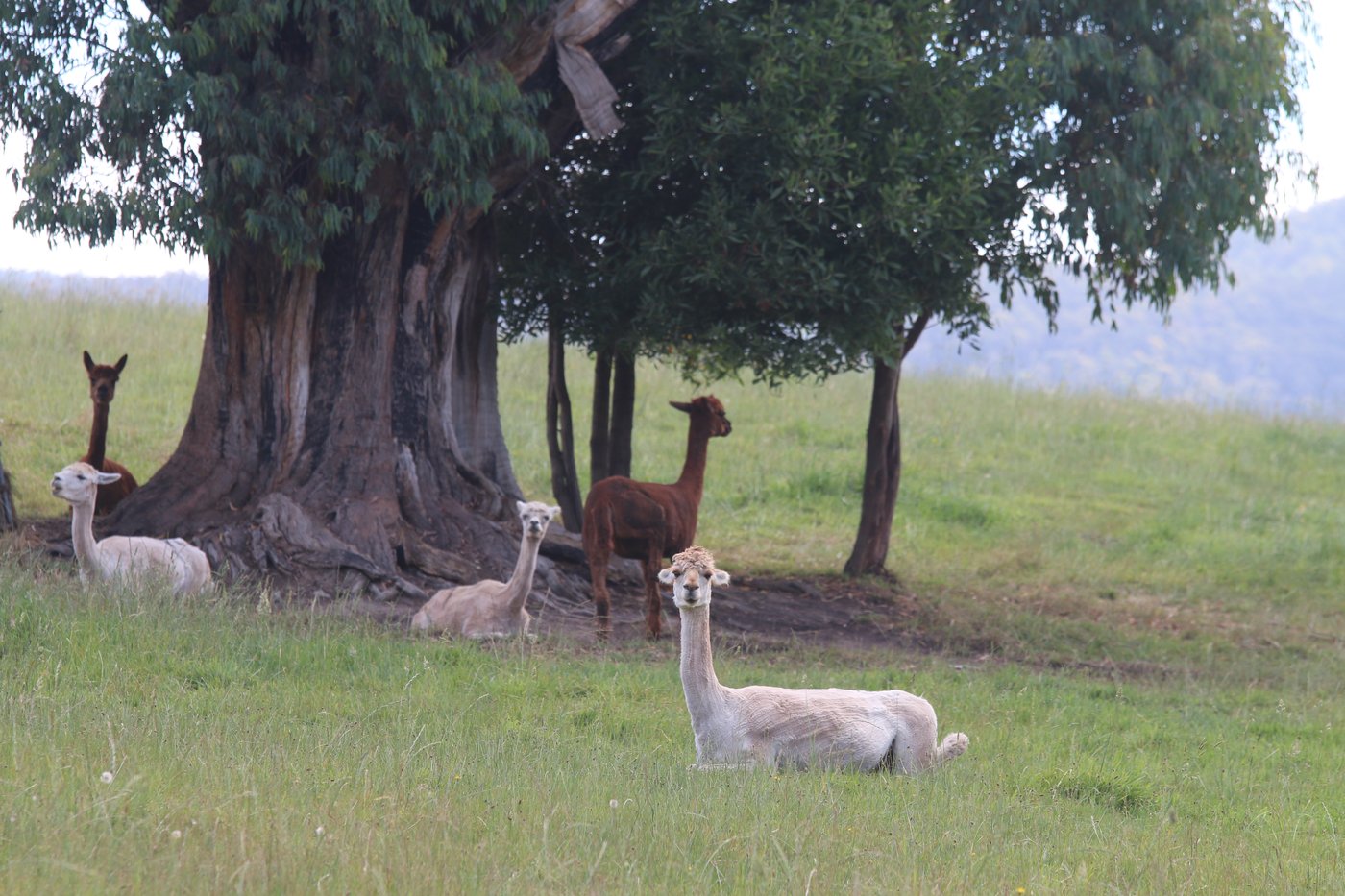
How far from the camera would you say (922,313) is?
15.5 metres

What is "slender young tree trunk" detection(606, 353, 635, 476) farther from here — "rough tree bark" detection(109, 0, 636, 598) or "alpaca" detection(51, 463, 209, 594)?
"alpaca" detection(51, 463, 209, 594)

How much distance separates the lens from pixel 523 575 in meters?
10.9

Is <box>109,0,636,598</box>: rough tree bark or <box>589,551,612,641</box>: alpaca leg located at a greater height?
<box>109,0,636,598</box>: rough tree bark

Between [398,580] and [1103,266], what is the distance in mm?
9021

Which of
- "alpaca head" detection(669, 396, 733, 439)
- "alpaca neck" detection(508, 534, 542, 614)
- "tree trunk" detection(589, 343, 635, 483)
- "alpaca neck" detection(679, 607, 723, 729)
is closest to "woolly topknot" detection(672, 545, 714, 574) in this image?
"alpaca neck" detection(679, 607, 723, 729)

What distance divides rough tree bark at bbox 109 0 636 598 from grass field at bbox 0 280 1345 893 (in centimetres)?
211

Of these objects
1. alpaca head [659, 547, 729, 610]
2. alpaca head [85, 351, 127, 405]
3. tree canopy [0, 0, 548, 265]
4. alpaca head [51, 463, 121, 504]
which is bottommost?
alpaca head [659, 547, 729, 610]

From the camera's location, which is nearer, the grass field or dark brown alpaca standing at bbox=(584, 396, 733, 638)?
the grass field

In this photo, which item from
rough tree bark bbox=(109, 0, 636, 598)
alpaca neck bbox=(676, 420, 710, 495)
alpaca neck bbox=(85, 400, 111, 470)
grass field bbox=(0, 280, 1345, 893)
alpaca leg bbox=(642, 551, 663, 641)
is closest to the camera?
grass field bbox=(0, 280, 1345, 893)

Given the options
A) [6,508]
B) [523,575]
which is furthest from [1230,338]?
[523,575]

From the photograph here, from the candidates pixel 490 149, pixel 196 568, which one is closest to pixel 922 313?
pixel 490 149

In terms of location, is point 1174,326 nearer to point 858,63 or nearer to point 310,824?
point 858,63

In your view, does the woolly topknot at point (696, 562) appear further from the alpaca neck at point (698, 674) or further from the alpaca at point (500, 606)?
the alpaca at point (500, 606)

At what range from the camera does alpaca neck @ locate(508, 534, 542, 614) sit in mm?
10922
